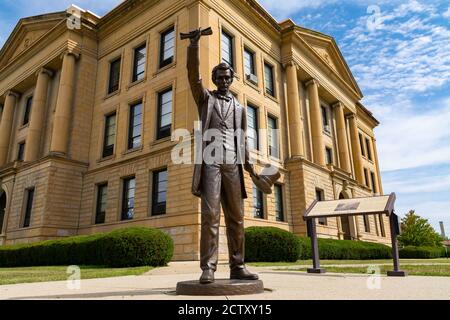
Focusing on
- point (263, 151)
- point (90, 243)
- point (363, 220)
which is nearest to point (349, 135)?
point (363, 220)

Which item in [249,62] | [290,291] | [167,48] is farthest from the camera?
[249,62]

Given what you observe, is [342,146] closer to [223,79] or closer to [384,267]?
[384,267]

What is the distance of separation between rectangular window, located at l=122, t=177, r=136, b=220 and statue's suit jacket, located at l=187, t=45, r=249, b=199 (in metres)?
15.2

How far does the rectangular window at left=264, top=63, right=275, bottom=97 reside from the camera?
2452cm

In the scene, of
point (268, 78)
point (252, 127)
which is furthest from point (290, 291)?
point (268, 78)

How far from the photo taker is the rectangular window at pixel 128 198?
64.6ft

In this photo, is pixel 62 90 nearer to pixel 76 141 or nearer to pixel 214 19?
pixel 76 141

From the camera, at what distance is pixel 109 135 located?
902 inches

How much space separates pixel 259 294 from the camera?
13.7ft

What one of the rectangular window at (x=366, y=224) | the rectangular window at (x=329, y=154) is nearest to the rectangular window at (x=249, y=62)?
the rectangular window at (x=329, y=154)

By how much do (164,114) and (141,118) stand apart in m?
2.03

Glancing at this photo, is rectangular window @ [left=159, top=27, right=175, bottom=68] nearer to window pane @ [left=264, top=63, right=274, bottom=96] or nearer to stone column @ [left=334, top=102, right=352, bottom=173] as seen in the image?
window pane @ [left=264, top=63, right=274, bottom=96]

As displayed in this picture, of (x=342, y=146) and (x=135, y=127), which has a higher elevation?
(x=342, y=146)

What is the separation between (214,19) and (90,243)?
14219 millimetres
